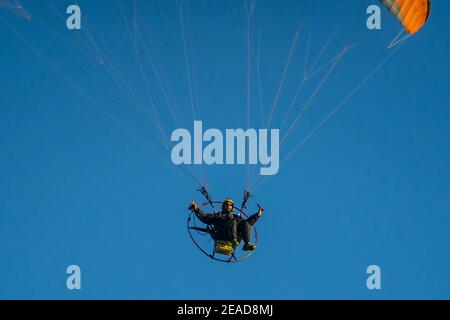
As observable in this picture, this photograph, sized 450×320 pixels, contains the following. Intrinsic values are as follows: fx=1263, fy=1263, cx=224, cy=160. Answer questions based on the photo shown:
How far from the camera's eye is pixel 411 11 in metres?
20.0

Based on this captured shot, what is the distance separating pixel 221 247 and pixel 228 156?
3869 mm

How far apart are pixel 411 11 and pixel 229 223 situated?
14.5ft

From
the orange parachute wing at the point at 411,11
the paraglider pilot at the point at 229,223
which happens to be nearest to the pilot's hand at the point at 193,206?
the paraglider pilot at the point at 229,223

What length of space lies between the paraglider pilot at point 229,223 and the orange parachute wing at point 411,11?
381 centimetres

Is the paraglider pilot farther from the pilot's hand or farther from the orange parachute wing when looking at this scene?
the orange parachute wing

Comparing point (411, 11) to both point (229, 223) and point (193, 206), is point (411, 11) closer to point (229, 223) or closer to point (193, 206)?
point (229, 223)

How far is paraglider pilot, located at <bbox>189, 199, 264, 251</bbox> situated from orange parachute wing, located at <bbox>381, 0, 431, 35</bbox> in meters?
3.81

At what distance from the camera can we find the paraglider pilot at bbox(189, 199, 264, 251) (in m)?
19.7

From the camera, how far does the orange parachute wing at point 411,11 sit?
19.8 meters

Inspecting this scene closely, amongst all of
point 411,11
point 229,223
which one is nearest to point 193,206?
point 229,223

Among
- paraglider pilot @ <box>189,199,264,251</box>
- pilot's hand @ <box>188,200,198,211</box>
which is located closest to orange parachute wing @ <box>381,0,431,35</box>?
paraglider pilot @ <box>189,199,264,251</box>

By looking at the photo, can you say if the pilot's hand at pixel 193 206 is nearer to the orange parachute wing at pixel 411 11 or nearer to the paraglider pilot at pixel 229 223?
the paraglider pilot at pixel 229 223
